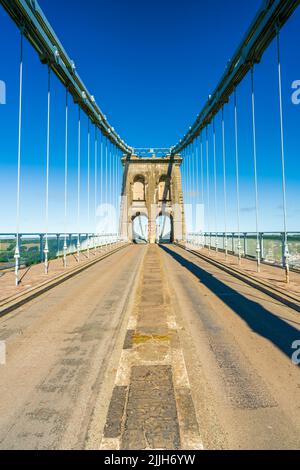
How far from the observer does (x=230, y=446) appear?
2.10 m

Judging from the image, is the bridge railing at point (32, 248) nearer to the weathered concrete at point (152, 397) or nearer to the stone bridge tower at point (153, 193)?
the weathered concrete at point (152, 397)

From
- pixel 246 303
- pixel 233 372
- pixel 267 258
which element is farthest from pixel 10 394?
pixel 267 258

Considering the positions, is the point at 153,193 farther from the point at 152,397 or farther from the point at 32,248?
the point at 152,397

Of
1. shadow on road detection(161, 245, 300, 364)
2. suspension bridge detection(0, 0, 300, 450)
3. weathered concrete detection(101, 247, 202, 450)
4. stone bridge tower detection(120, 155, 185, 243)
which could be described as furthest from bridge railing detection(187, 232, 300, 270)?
stone bridge tower detection(120, 155, 185, 243)

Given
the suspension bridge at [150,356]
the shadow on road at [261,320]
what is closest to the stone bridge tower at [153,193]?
the suspension bridge at [150,356]

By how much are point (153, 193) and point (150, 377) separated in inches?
1731

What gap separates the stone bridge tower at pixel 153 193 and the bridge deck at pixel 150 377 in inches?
1558

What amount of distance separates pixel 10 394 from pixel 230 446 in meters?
2.28

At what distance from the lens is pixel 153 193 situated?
4625 centimetres

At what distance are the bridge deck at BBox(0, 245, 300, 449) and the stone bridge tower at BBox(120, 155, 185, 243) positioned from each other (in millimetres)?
39576

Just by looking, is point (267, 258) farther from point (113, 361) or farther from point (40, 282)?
point (113, 361)

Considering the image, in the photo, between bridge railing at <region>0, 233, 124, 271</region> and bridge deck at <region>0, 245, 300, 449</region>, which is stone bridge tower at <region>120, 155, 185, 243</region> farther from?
bridge deck at <region>0, 245, 300, 449</region>

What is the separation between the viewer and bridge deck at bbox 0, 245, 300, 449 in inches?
88.9

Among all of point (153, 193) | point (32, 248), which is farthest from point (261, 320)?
point (153, 193)
